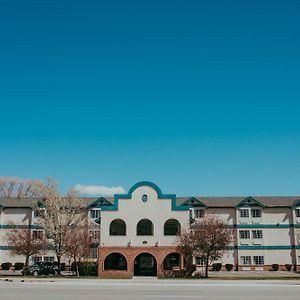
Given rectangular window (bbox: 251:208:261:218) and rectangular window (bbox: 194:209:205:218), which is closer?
rectangular window (bbox: 251:208:261:218)

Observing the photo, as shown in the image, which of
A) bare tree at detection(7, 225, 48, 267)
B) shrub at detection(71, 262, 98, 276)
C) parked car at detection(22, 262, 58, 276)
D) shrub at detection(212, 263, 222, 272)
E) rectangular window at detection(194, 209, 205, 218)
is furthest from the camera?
rectangular window at detection(194, 209, 205, 218)

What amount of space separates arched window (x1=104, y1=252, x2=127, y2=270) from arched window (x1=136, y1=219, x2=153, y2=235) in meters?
3.89

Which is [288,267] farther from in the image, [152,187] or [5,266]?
[5,266]

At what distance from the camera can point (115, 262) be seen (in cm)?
4481

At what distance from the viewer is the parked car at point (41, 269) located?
1773 inches

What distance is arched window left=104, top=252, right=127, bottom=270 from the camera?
4388 centimetres

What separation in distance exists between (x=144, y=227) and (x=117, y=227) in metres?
2.83

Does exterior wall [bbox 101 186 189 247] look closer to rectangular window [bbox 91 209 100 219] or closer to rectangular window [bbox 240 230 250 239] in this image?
rectangular window [bbox 91 209 100 219]

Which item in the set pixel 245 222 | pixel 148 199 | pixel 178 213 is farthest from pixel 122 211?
pixel 245 222

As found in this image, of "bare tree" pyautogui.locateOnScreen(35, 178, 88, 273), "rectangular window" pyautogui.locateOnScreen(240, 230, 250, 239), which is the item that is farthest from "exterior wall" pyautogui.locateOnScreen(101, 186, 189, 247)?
"rectangular window" pyautogui.locateOnScreen(240, 230, 250, 239)

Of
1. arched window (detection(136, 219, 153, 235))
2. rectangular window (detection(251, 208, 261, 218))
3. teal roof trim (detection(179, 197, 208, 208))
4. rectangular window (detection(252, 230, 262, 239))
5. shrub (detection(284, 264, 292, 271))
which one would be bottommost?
shrub (detection(284, 264, 292, 271))

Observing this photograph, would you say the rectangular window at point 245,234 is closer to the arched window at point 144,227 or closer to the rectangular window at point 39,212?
the arched window at point 144,227

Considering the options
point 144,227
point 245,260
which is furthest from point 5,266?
point 245,260

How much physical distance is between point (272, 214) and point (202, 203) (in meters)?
10.2
